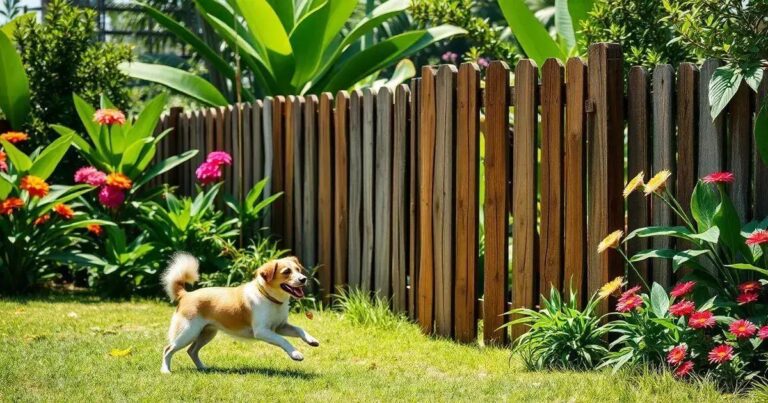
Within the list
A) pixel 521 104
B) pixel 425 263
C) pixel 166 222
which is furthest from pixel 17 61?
pixel 521 104

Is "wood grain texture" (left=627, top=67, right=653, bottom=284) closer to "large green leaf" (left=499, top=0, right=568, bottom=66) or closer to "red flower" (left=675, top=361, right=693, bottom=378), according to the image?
"red flower" (left=675, top=361, right=693, bottom=378)

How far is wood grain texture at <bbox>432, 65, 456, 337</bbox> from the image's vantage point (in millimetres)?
7691

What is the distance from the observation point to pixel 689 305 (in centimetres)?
555

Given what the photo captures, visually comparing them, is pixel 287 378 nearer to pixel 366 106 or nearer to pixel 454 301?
pixel 454 301

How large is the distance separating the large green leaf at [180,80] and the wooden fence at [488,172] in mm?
2587

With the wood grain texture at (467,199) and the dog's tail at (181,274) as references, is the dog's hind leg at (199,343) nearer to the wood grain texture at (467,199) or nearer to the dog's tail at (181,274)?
the dog's tail at (181,274)

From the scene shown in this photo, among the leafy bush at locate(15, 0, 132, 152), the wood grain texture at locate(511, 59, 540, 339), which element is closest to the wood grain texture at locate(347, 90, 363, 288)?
the wood grain texture at locate(511, 59, 540, 339)

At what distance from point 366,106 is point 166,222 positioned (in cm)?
244

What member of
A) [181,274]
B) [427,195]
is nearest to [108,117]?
[427,195]

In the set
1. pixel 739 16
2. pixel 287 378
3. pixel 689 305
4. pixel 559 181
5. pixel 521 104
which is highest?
pixel 739 16

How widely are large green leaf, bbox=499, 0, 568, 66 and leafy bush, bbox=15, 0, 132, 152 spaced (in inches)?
207

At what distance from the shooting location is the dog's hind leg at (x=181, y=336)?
6527 mm

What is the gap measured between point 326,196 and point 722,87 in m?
4.11

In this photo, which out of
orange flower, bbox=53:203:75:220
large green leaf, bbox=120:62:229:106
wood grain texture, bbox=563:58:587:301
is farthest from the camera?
large green leaf, bbox=120:62:229:106
